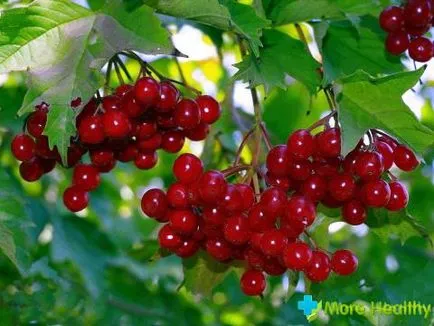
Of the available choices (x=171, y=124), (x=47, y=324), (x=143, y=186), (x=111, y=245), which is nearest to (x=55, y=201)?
(x=111, y=245)

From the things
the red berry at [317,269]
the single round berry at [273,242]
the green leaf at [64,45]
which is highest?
the green leaf at [64,45]

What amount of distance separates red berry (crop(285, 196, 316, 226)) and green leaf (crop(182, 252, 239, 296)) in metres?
0.35

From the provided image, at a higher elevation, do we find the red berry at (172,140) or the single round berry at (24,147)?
the single round berry at (24,147)

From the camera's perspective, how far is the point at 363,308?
1416mm

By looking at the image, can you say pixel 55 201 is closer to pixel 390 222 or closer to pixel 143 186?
pixel 143 186

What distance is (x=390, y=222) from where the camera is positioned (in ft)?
4.66

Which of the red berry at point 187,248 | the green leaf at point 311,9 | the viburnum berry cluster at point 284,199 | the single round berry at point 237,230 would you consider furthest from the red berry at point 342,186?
the green leaf at point 311,9

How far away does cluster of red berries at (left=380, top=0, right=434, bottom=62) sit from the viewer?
1.44 metres

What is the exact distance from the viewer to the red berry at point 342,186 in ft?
3.92

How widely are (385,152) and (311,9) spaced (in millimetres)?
336

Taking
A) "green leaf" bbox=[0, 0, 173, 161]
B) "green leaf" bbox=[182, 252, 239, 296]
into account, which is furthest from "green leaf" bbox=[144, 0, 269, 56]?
"green leaf" bbox=[182, 252, 239, 296]

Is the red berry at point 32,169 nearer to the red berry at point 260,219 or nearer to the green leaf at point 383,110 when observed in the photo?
the red berry at point 260,219

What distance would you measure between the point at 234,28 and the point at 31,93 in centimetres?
30

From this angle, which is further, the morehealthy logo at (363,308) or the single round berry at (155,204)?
the morehealthy logo at (363,308)
